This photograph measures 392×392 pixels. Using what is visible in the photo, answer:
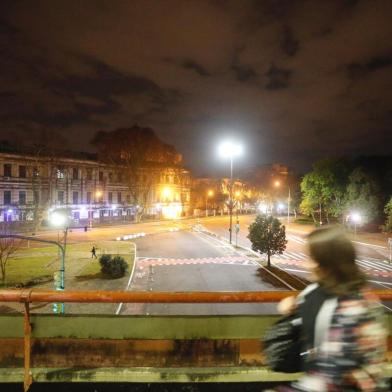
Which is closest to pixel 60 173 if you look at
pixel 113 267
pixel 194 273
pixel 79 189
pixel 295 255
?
pixel 79 189

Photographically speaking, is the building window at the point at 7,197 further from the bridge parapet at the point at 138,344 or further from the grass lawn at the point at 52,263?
the bridge parapet at the point at 138,344

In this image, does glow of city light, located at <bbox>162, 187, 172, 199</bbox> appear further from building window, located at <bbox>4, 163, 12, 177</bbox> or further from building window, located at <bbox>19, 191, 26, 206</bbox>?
building window, located at <bbox>4, 163, 12, 177</bbox>

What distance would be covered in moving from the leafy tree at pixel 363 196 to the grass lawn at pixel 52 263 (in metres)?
33.6

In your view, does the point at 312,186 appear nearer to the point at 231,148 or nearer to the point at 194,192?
the point at 231,148

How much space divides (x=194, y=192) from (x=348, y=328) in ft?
324

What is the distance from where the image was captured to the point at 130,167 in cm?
6581

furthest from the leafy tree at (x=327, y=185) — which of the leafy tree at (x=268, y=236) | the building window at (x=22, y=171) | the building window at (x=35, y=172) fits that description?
the building window at (x=22, y=171)

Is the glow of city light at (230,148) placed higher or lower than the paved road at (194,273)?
higher

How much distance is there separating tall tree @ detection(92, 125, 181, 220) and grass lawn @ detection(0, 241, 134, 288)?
1000 inches

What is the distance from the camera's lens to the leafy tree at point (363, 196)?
54.6 m

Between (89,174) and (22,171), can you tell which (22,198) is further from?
(89,174)

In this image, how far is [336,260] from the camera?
2229 mm

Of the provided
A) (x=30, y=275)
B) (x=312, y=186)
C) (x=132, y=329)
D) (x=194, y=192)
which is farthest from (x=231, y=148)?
→ (x=194, y=192)

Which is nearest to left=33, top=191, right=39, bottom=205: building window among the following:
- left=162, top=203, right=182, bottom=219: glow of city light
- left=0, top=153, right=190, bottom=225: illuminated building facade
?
left=0, top=153, right=190, bottom=225: illuminated building facade
